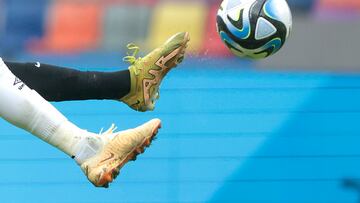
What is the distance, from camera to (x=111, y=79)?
240 centimetres

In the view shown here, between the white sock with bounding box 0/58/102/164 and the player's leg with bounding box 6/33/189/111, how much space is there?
3.3 inches

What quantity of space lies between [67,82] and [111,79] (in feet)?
0.37

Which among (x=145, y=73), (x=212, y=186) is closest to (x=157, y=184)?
(x=212, y=186)

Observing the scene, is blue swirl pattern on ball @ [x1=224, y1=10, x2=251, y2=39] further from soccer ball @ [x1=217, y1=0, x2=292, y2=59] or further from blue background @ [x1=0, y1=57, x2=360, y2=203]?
blue background @ [x1=0, y1=57, x2=360, y2=203]

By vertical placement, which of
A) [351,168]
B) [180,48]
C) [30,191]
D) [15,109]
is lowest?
[30,191]

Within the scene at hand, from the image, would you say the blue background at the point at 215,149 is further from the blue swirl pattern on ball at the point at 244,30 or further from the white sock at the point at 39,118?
the white sock at the point at 39,118

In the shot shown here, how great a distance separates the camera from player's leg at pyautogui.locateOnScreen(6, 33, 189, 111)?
2391mm

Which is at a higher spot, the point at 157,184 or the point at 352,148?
the point at 352,148

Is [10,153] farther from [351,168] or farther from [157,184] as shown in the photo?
[351,168]

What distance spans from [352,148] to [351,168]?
3.0 inches

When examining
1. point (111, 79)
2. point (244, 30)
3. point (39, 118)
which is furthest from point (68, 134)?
point (244, 30)

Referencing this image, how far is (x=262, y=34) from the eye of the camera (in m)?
2.45

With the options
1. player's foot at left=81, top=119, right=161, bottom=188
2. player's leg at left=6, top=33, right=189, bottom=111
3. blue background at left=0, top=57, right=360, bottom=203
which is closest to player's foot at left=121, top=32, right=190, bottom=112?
player's leg at left=6, top=33, right=189, bottom=111

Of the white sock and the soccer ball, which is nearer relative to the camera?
the white sock
